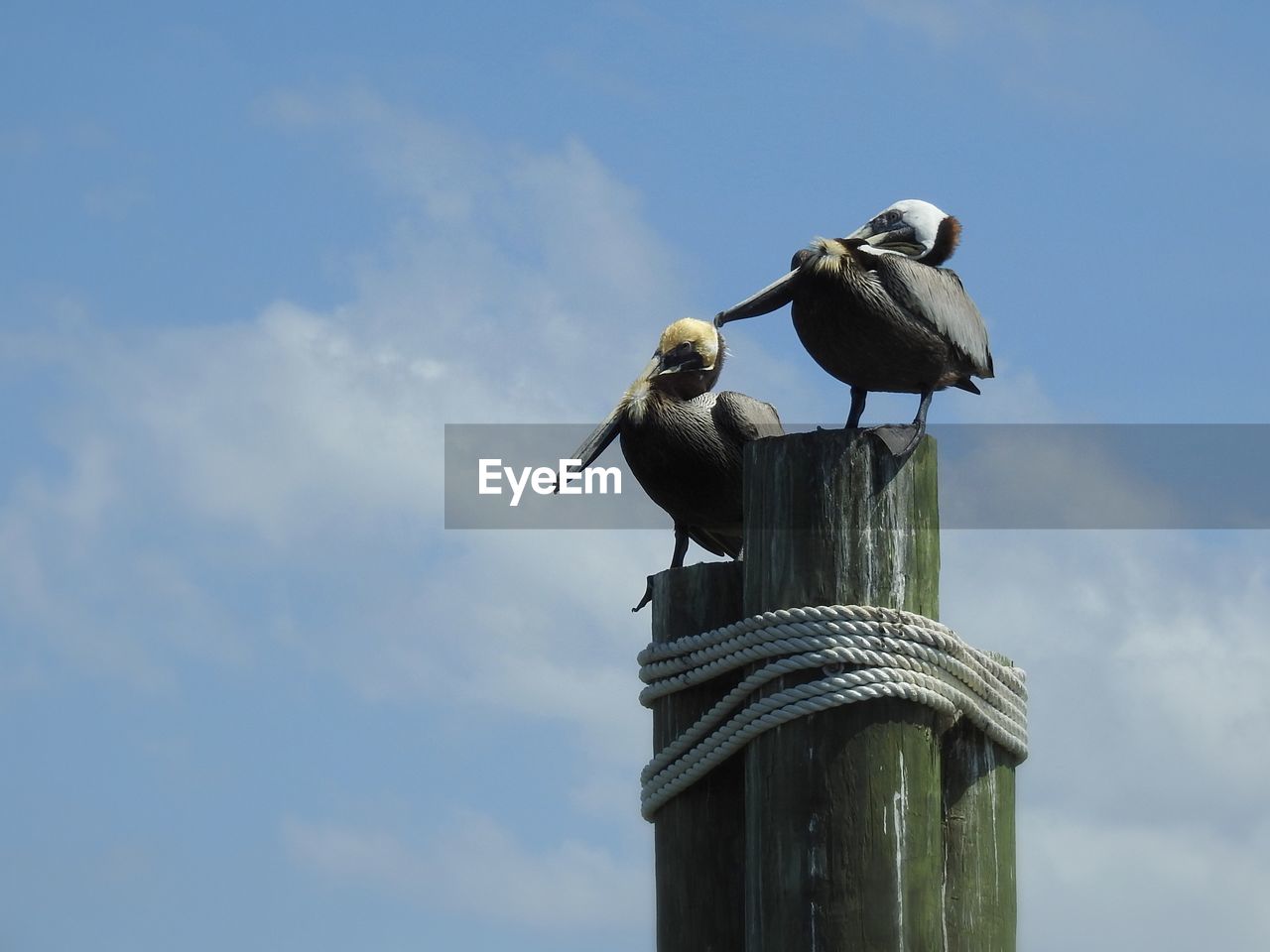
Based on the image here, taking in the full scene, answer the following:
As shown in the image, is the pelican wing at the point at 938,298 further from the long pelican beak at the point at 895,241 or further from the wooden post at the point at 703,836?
the wooden post at the point at 703,836

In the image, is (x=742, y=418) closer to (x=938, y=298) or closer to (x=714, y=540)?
(x=714, y=540)

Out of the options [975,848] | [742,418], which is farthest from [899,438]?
[742,418]

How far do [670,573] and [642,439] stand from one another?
1764 mm

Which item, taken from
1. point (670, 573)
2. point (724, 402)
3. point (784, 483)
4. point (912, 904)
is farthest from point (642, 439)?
point (912, 904)

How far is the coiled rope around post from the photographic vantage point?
4.11 meters

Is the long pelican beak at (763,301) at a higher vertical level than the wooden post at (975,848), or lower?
higher

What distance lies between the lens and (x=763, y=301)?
5.30 metres

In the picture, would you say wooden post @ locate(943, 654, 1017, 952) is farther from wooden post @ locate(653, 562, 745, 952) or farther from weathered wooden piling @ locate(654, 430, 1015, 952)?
wooden post @ locate(653, 562, 745, 952)

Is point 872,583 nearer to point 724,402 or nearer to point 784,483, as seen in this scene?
point 784,483

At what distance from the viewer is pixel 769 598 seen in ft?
14.1

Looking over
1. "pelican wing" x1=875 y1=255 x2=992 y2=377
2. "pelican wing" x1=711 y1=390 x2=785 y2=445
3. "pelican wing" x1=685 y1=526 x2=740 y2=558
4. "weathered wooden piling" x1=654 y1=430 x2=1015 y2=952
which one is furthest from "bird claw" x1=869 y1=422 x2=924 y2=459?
"pelican wing" x1=685 y1=526 x2=740 y2=558

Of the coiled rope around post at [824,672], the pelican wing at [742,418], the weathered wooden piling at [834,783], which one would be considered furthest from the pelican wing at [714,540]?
the coiled rope around post at [824,672]

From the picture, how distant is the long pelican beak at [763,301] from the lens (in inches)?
208

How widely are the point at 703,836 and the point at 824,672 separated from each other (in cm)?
66
